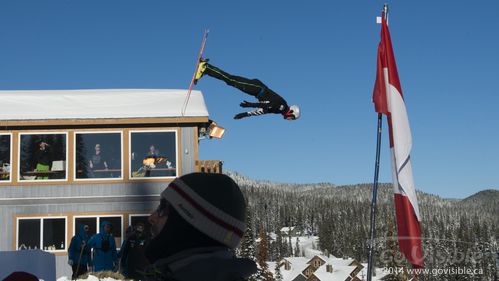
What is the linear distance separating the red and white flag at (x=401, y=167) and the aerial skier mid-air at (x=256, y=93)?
705 centimetres

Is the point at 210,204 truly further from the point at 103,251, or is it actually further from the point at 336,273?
the point at 336,273

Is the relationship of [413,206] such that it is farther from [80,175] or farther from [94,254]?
[80,175]

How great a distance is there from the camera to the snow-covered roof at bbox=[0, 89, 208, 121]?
698 inches

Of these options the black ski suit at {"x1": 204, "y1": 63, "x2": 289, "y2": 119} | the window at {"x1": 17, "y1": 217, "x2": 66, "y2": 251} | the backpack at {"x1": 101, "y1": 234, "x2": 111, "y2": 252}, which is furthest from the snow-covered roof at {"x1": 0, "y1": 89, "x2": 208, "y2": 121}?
the backpack at {"x1": 101, "y1": 234, "x2": 111, "y2": 252}

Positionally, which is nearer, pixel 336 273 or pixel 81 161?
pixel 81 161

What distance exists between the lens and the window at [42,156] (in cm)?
1772

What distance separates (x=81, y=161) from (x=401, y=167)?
1240 centimetres

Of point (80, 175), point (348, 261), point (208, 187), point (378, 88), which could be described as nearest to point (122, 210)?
point (80, 175)

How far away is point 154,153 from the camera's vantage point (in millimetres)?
18031

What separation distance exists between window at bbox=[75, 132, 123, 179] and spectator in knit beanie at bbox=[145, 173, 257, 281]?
54.3ft

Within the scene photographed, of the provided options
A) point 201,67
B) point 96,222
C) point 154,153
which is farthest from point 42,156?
point 201,67

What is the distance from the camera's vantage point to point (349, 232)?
545ft

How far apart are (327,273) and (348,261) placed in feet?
42.1

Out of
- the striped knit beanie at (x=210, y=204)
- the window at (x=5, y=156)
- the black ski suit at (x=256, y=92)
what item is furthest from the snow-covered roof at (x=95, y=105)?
the striped knit beanie at (x=210, y=204)
